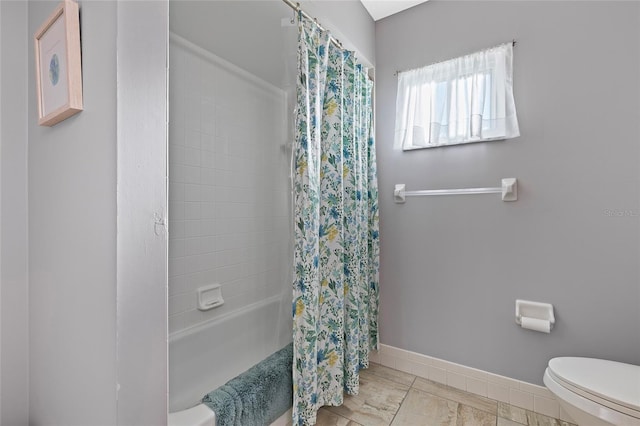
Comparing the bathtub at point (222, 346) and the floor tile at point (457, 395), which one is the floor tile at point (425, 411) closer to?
the floor tile at point (457, 395)

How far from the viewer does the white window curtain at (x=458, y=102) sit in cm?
178

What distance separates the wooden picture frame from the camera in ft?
2.60

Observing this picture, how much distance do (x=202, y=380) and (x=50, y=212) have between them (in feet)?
3.99

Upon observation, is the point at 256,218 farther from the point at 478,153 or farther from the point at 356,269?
the point at 478,153

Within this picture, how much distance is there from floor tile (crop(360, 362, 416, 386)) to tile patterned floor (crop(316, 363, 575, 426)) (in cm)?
4

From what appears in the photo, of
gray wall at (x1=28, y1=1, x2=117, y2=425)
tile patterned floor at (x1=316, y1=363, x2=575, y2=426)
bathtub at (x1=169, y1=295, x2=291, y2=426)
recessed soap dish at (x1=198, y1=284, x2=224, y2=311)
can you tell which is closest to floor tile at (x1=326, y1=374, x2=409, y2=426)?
tile patterned floor at (x1=316, y1=363, x2=575, y2=426)

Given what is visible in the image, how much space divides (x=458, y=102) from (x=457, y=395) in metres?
1.76

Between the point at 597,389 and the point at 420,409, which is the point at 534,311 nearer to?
the point at 597,389

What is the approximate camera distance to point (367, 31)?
2172mm

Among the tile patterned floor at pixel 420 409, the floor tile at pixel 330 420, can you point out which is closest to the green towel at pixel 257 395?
the floor tile at pixel 330 420

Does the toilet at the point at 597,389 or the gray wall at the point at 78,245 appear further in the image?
the toilet at the point at 597,389

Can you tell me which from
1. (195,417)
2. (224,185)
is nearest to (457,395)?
(195,417)

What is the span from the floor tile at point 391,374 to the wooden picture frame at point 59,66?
209 cm

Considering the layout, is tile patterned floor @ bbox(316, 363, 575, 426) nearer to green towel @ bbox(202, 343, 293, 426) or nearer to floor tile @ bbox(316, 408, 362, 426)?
floor tile @ bbox(316, 408, 362, 426)
